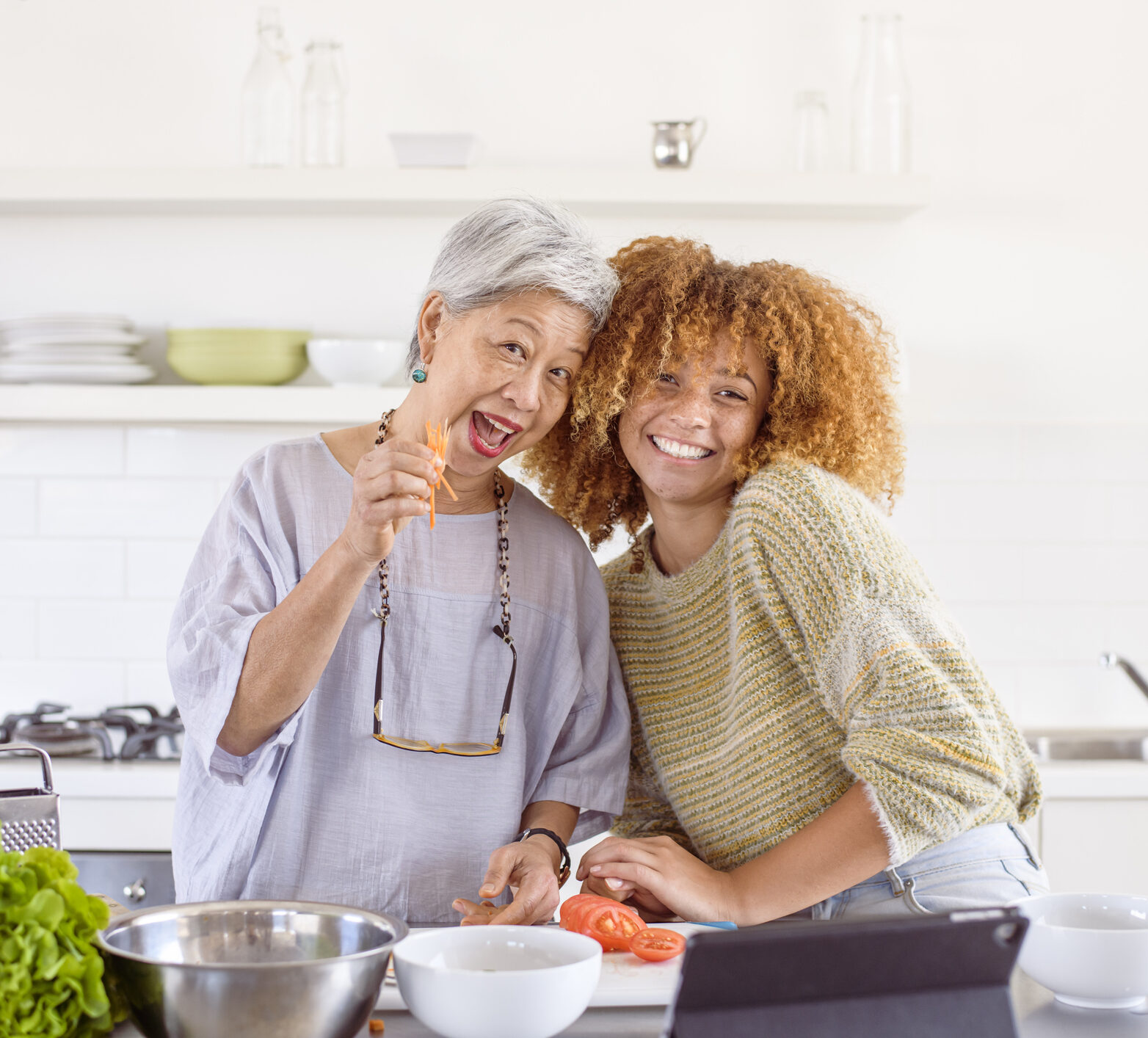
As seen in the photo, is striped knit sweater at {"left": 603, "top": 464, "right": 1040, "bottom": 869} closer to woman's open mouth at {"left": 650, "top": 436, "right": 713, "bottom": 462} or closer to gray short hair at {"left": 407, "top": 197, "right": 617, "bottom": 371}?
woman's open mouth at {"left": 650, "top": 436, "right": 713, "bottom": 462}

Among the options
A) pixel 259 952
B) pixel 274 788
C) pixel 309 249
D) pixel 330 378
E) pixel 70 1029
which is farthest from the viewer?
pixel 309 249

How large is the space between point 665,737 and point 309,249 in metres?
1.88

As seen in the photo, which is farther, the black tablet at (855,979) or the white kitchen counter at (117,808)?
the white kitchen counter at (117,808)

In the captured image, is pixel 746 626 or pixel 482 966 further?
pixel 746 626

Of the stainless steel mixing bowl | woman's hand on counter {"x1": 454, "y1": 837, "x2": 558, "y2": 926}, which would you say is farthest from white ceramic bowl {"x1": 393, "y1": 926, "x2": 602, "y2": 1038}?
woman's hand on counter {"x1": 454, "y1": 837, "x2": 558, "y2": 926}

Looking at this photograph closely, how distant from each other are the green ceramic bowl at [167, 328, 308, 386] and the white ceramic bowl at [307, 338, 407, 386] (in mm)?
77

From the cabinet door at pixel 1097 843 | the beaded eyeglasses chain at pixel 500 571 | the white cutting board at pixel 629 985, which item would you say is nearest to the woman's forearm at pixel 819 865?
the white cutting board at pixel 629 985

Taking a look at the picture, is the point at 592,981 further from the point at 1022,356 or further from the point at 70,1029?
the point at 1022,356

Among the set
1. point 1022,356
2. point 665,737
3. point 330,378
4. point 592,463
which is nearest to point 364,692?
point 665,737

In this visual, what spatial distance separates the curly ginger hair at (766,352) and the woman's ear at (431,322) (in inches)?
7.8

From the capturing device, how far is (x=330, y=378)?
9.18 ft

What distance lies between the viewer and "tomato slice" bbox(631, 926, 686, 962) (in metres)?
1.11

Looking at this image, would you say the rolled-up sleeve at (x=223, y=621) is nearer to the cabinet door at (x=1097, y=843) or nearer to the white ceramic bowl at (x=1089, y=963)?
the white ceramic bowl at (x=1089, y=963)

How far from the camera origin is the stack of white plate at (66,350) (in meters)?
2.79
